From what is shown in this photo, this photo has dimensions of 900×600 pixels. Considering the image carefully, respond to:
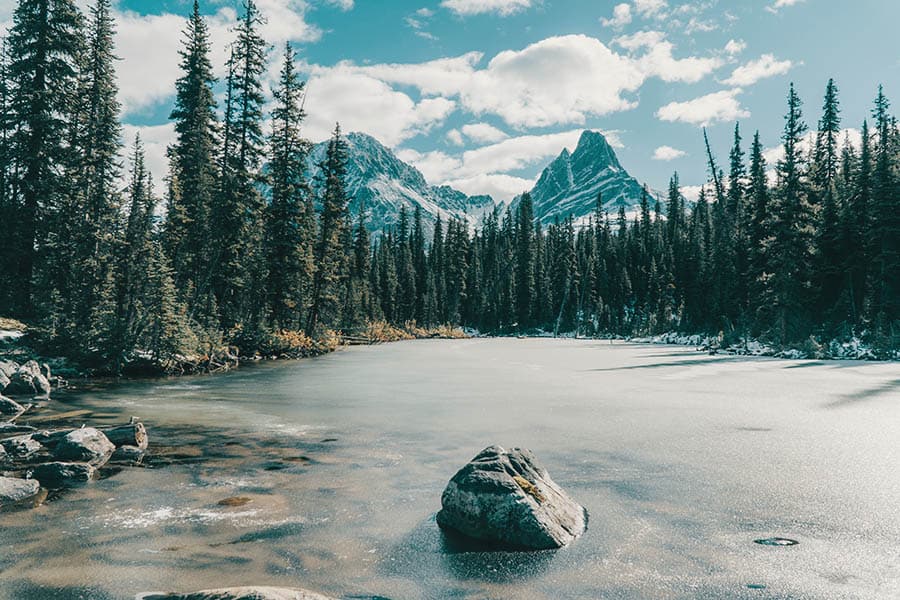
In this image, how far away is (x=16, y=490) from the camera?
8.02m

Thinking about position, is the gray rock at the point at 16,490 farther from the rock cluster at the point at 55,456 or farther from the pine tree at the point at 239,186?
the pine tree at the point at 239,186

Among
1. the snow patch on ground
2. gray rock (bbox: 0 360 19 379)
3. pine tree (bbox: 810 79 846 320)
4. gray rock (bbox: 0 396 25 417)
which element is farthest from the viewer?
pine tree (bbox: 810 79 846 320)

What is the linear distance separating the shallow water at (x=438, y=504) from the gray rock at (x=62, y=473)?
0.47 metres

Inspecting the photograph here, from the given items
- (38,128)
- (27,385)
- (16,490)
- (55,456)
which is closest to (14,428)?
(55,456)

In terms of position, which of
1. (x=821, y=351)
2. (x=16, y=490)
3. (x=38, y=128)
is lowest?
(x=16, y=490)

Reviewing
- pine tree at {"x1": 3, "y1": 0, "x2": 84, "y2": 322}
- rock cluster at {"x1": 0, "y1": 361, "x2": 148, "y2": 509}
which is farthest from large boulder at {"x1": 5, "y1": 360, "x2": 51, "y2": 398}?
pine tree at {"x1": 3, "y1": 0, "x2": 84, "y2": 322}

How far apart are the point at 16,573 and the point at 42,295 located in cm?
2685

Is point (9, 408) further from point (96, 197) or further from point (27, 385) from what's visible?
point (96, 197)

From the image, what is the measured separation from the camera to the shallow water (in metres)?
5.37

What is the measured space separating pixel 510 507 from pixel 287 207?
3875 centimetres

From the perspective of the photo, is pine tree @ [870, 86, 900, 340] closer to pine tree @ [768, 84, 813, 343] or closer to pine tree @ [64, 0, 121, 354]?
pine tree @ [768, 84, 813, 343]

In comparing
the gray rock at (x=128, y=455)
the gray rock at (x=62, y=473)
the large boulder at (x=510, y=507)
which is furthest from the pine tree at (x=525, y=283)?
the large boulder at (x=510, y=507)

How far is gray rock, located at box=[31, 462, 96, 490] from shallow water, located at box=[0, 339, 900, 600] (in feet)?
1.54

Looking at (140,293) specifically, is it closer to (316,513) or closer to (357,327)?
(316,513)
